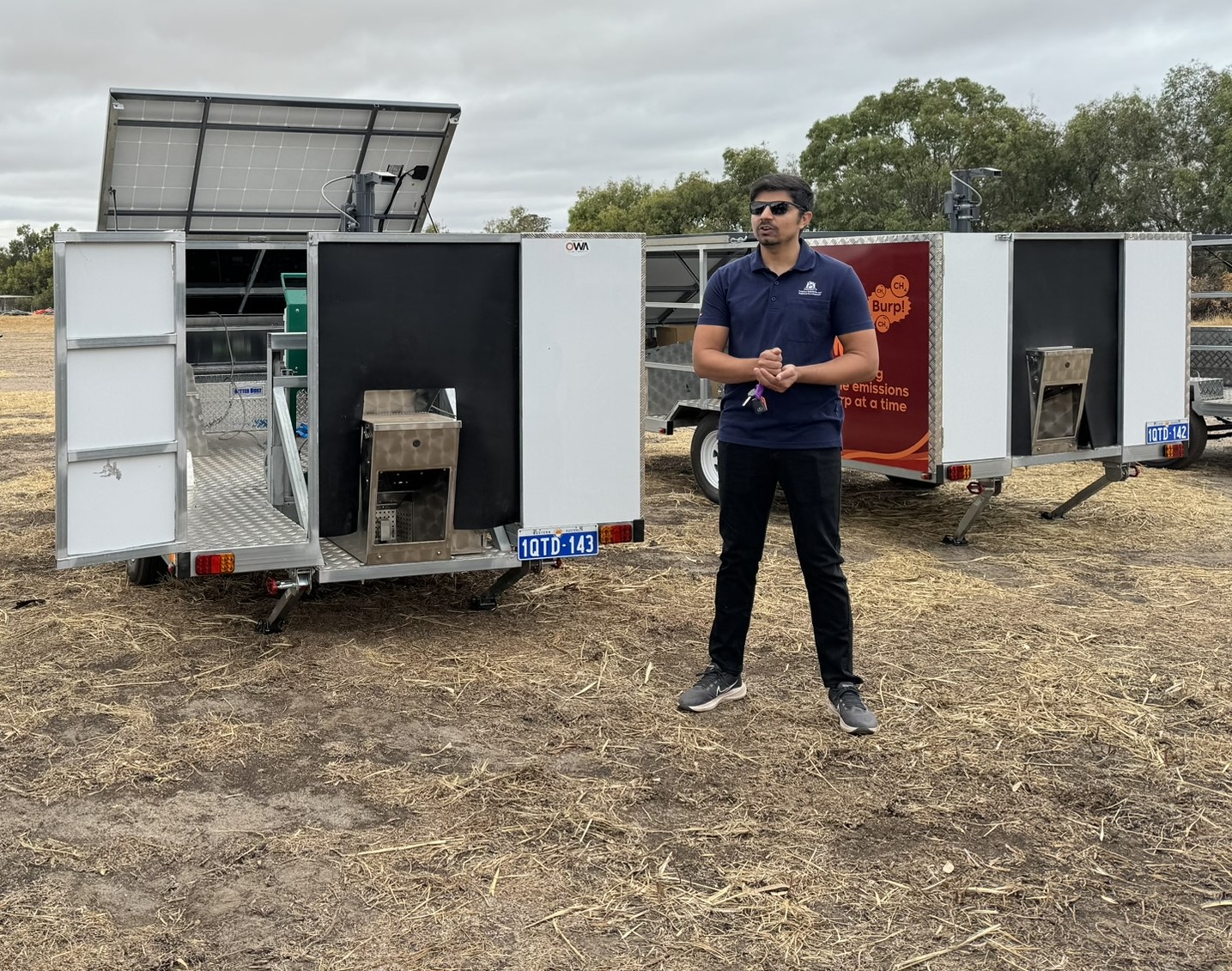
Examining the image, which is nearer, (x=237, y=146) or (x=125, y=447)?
(x=125, y=447)

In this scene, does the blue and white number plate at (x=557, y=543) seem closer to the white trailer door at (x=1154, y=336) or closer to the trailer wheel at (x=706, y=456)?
the trailer wheel at (x=706, y=456)

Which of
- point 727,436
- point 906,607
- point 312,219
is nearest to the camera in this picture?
point 727,436

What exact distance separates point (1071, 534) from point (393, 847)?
699 cm

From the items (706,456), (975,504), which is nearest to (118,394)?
(975,504)

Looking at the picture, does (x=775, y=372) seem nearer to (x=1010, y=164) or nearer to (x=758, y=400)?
(x=758, y=400)

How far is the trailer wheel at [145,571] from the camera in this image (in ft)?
25.3

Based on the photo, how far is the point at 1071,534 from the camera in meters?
9.76

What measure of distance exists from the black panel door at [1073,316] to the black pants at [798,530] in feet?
14.7

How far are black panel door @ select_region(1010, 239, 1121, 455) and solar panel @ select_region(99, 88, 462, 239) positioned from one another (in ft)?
14.1

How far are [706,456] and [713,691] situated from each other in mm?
5751

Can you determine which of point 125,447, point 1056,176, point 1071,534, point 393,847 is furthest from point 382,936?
point 1056,176

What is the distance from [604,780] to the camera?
4781 millimetres

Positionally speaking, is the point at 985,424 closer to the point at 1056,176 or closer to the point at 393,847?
the point at 393,847

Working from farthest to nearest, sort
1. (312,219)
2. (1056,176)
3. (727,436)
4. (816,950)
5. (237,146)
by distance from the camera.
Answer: (1056,176)
(312,219)
(237,146)
(727,436)
(816,950)
